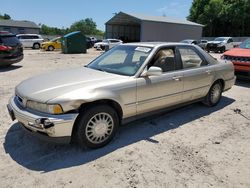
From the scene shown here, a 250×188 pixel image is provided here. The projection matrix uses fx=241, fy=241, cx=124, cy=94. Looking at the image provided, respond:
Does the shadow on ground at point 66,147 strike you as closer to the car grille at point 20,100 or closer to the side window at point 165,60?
the car grille at point 20,100

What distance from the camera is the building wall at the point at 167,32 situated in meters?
34.1

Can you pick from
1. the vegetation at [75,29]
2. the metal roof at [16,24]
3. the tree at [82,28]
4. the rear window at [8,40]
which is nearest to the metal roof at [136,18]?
the rear window at [8,40]

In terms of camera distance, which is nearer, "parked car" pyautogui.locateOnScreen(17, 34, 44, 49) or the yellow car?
the yellow car

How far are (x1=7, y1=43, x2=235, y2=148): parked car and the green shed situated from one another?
18.6 m

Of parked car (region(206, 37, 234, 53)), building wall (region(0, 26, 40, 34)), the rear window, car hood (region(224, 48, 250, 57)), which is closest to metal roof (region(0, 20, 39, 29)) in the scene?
building wall (region(0, 26, 40, 34))

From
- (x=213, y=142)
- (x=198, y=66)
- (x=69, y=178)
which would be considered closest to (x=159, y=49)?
(x=198, y=66)

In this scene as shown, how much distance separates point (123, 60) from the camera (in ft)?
15.2

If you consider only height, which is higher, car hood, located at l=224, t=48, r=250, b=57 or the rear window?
the rear window

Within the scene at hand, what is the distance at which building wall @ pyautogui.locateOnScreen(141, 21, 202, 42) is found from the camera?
34.1m

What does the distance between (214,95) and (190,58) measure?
129 cm

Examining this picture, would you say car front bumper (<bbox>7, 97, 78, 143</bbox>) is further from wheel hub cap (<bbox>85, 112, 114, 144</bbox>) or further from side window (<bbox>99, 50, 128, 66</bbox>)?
side window (<bbox>99, 50, 128, 66</bbox>)

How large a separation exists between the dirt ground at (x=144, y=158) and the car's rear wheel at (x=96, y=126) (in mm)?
150

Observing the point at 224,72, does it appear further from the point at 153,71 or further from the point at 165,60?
the point at 153,71

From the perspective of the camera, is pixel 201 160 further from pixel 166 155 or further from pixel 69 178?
pixel 69 178
